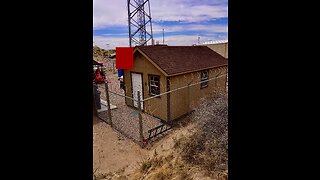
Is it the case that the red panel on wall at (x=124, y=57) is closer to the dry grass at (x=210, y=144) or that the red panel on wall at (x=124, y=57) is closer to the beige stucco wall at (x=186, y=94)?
the beige stucco wall at (x=186, y=94)

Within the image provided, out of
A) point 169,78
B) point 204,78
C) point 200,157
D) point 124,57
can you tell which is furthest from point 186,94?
point 200,157

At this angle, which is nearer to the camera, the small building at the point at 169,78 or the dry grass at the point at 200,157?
the dry grass at the point at 200,157

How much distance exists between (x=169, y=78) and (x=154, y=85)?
92 cm

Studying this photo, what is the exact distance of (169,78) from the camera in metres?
7.64

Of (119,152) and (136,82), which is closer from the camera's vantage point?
(119,152)

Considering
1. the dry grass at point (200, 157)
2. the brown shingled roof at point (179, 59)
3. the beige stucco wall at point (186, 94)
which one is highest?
the brown shingled roof at point (179, 59)

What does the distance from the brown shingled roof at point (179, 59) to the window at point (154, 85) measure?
2.14 feet

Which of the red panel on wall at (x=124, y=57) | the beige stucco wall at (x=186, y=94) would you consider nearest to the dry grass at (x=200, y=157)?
the beige stucco wall at (x=186, y=94)

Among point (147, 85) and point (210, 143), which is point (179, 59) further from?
point (210, 143)

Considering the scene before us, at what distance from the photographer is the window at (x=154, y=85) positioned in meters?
8.14
